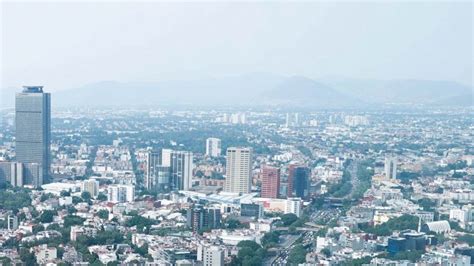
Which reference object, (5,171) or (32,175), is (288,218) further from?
(5,171)

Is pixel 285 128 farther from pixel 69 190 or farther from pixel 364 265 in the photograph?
pixel 364 265

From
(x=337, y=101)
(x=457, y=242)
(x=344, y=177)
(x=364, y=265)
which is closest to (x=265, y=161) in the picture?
(x=344, y=177)

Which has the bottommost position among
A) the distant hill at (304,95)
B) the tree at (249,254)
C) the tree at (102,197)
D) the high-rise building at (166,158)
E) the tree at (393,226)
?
the tree at (102,197)

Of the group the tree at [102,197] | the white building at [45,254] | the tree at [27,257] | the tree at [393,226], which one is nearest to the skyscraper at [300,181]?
the tree at [393,226]

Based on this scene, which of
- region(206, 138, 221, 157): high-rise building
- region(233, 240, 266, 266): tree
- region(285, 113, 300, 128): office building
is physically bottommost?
region(233, 240, 266, 266): tree

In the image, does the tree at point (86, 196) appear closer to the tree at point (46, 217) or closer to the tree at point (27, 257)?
the tree at point (46, 217)

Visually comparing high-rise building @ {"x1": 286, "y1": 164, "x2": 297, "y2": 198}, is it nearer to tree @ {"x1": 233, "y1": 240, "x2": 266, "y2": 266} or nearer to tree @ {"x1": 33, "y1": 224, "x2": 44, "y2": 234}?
tree @ {"x1": 233, "y1": 240, "x2": 266, "y2": 266}

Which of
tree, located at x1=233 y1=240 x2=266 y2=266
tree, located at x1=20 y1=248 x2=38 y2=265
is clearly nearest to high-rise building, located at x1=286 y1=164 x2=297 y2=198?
tree, located at x1=233 y1=240 x2=266 y2=266
